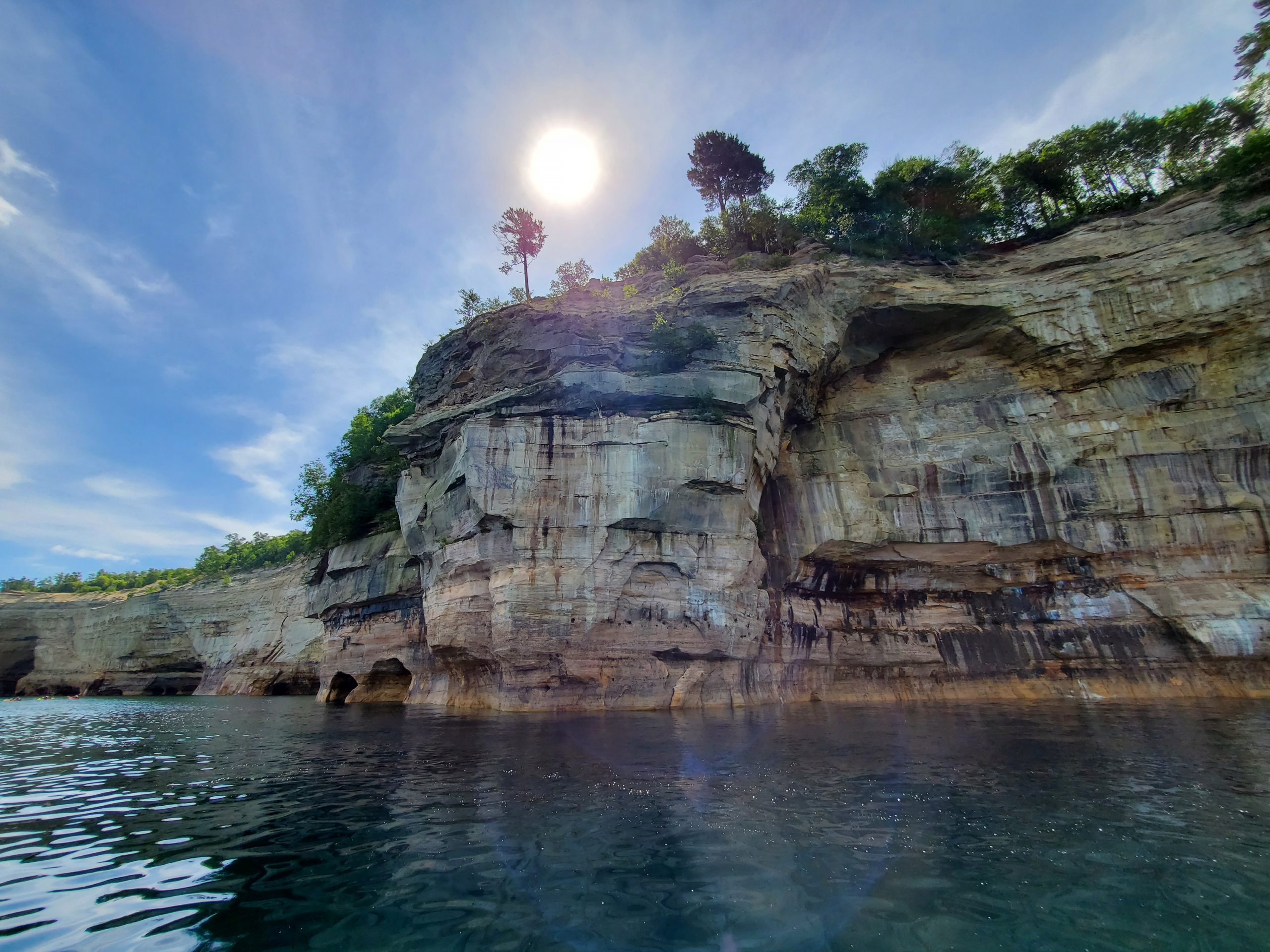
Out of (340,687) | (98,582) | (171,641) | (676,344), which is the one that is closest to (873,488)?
(676,344)

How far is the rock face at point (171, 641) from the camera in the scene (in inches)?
1448

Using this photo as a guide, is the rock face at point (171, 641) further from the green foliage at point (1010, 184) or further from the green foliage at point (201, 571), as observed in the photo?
the green foliage at point (1010, 184)

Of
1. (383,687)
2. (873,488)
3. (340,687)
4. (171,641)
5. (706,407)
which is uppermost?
Answer: (706,407)

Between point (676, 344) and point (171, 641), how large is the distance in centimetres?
4452

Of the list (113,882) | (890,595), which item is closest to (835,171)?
(890,595)

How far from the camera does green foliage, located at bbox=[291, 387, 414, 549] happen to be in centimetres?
2700

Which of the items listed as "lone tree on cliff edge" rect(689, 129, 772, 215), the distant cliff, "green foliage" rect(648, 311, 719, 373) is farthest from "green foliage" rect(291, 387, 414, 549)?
"lone tree on cliff edge" rect(689, 129, 772, 215)

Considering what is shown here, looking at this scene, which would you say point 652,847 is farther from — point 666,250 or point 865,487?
point 666,250

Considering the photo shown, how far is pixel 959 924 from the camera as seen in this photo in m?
3.66

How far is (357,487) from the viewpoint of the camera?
28.1m

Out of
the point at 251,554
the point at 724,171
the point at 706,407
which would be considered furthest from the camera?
the point at 251,554

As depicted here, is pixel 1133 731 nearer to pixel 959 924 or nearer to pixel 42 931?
pixel 959 924

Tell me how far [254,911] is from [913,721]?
46.6ft

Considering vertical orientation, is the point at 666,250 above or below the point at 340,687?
above
